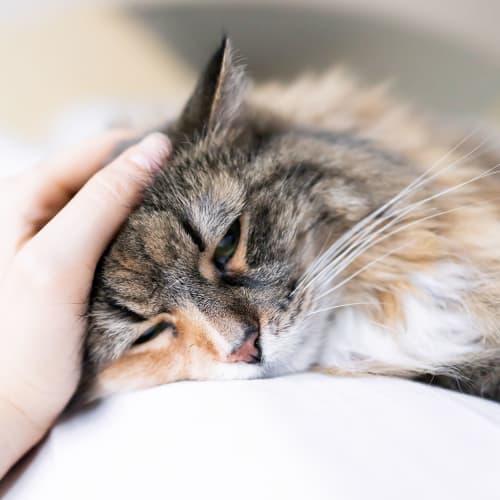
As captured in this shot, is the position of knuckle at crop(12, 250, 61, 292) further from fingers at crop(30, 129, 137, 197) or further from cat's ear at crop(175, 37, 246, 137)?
cat's ear at crop(175, 37, 246, 137)

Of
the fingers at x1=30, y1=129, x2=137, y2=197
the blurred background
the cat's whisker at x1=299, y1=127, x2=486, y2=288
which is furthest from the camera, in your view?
the blurred background

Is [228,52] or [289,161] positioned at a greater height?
[228,52]

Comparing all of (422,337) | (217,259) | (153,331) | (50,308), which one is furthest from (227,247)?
(422,337)

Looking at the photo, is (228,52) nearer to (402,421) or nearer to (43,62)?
(402,421)

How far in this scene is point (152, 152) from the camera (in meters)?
1.09

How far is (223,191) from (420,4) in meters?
1.39

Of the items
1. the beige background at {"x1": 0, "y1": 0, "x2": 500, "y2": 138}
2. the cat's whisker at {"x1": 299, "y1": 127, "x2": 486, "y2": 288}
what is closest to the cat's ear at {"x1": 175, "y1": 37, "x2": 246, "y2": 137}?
the cat's whisker at {"x1": 299, "y1": 127, "x2": 486, "y2": 288}

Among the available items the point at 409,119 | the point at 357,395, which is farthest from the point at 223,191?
the point at 409,119

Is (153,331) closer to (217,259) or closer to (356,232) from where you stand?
(217,259)

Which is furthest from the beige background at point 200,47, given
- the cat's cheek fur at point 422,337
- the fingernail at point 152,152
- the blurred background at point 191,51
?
the cat's cheek fur at point 422,337

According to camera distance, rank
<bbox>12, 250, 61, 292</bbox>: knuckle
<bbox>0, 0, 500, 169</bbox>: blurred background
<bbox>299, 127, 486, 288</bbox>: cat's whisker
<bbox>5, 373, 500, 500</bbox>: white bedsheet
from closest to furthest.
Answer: <bbox>5, 373, 500, 500</bbox>: white bedsheet
<bbox>12, 250, 61, 292</bbox>: knuckle
<bbox>299, 127, 486, 288</bbox>: cat's whisker
<bbox>0, 0, 500, 169</bbox>: blurred background

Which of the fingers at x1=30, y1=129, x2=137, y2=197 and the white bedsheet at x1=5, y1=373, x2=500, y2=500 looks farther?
the fingers at x1=30, y1=129, x2=137, y2=197

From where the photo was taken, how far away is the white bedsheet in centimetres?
74

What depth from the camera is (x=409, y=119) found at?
146 centimetres
